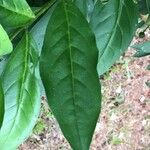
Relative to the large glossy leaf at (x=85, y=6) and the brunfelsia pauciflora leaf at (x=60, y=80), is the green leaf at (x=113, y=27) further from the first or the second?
the brunfelsia pauciflora leaf at (x=60, y=80)

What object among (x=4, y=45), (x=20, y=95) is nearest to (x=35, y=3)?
(x=20, y=95)

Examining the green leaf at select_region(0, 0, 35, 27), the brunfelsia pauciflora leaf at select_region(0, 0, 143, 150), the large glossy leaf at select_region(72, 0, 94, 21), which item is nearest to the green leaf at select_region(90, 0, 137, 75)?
the large glossy leaf at select_region(72, 0, 94, 21)

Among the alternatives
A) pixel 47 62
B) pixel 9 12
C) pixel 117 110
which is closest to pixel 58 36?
pixel 47 62

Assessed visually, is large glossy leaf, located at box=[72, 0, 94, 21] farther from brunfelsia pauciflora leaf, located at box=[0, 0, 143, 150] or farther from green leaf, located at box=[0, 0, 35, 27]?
green leaf, located at box=[0, 0, 35, 27]

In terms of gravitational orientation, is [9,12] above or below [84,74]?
above

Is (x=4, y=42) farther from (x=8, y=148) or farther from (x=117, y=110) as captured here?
(x=117, y=110)
